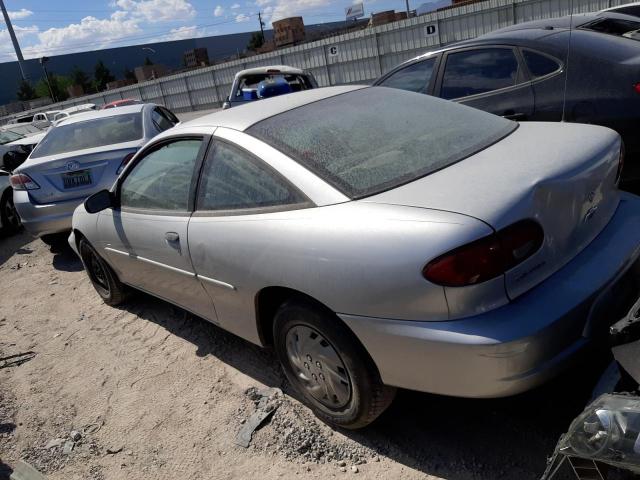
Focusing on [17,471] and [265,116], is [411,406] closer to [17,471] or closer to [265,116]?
[265,116]

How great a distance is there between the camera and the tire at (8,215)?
8.06 metres

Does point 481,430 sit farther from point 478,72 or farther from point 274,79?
point 274,79

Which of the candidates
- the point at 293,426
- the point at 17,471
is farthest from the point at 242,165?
the point at 17,471

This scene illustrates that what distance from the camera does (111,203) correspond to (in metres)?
3.82

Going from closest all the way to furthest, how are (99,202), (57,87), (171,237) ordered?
(171,237) < (99,202) < (57,87)

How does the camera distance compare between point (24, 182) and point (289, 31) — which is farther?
point (289, 31)

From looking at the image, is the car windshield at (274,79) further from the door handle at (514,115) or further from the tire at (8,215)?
the door handle at (514,115)

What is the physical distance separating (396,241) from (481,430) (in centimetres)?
112

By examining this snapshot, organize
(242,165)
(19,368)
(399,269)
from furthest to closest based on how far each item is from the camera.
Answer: (19,368) → (242,165) → (399,269)

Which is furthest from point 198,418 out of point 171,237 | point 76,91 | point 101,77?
point 101,77

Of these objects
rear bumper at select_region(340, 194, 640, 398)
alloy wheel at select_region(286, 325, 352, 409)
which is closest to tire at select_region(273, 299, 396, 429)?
alloy wheel at select_region(286, 325, 352, 409)

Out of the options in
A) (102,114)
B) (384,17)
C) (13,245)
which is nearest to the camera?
(102,114)

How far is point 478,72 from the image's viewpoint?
4777mm

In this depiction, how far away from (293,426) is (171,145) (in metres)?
1.86
